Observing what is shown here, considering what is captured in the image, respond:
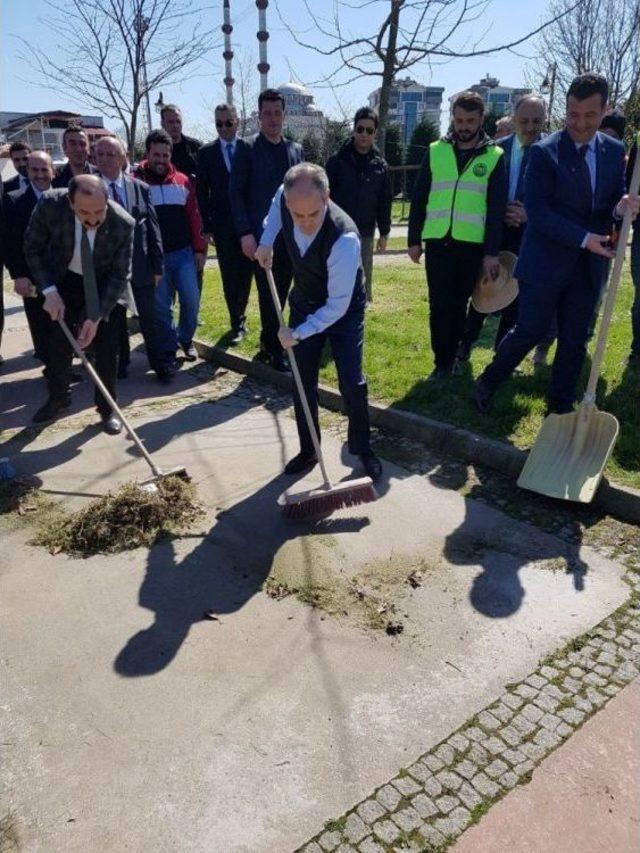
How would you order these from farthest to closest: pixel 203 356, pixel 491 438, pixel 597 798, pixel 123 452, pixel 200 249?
pixel 203 356, pixel 200 249, pixel 123 452, pixel 491 438, pixel 597 798

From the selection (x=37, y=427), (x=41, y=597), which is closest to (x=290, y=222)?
(x=41, y=597)

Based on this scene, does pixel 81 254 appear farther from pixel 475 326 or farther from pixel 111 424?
pixel 475 326

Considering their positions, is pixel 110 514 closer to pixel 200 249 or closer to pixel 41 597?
pixel 41 597

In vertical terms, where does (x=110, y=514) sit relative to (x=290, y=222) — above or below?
below

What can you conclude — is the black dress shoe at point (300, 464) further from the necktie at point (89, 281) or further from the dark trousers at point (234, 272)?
the dark trousers at point (234, 272)

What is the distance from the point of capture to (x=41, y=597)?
314 centimetres

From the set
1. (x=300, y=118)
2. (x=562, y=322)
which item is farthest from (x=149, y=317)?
(x=300, y=118)

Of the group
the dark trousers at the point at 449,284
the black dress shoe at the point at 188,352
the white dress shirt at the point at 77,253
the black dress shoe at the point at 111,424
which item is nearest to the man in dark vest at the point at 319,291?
the white dress shirt at the point at 77,253

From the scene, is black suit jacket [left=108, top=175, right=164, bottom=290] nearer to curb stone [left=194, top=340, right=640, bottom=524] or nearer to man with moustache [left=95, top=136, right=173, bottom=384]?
man with moustache [left=95, top=136, right=173, bottom=384]

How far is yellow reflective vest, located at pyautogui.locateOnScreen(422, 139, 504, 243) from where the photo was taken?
15.7 ft

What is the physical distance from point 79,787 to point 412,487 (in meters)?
2.50

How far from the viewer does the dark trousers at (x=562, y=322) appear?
13.9 feet

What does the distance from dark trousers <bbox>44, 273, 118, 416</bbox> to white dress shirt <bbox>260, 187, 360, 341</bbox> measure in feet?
6.40

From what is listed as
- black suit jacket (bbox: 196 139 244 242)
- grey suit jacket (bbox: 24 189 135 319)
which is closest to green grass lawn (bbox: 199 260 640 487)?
black suit jacket (bbox: 196 139 244 242)
